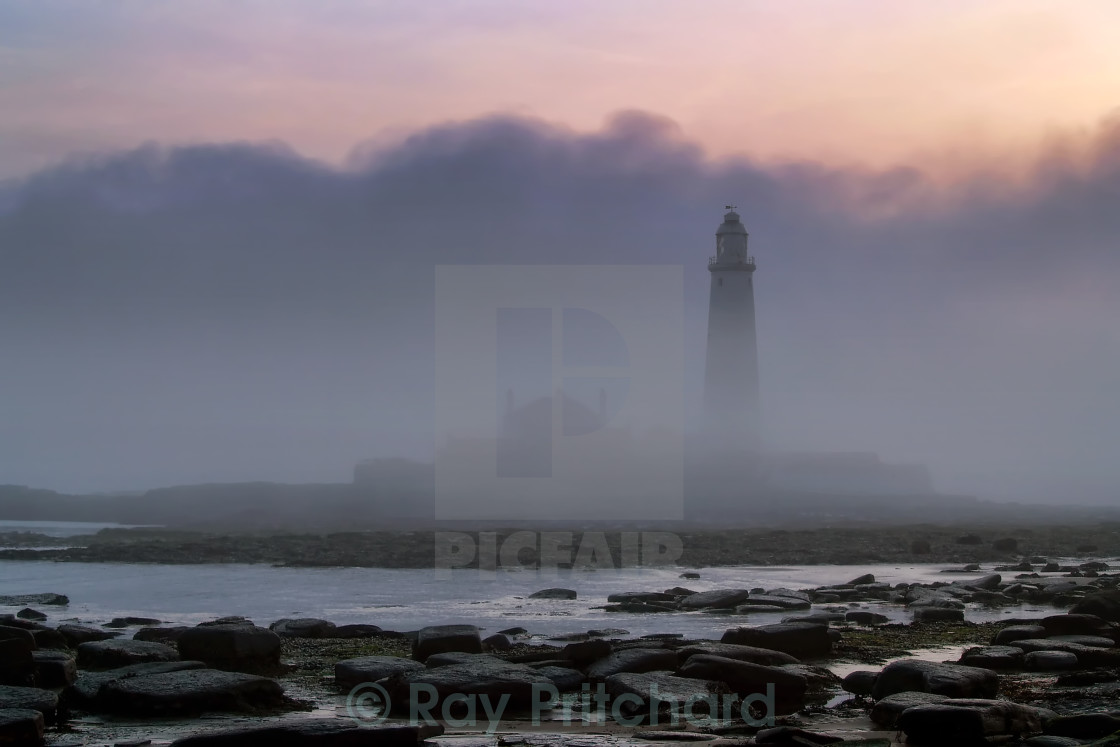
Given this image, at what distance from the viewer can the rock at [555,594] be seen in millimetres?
20781

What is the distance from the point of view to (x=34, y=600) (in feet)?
67.8

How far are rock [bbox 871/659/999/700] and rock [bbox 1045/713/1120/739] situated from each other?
1.31m

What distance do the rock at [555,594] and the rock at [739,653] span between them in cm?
878

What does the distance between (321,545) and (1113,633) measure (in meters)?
24.4

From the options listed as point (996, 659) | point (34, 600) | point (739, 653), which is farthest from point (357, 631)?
point (34, 600)

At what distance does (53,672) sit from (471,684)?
4396mm

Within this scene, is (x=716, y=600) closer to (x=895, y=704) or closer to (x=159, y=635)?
(x=159, y=635)

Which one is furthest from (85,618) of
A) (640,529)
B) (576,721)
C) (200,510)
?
(200,510)

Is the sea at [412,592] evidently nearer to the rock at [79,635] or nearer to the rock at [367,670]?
the rock at [79,635]

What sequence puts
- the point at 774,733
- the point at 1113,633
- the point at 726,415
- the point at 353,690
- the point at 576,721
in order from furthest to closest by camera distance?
the point at 726,415 < the point at 1113,633 < the point at 353,690 < the point at 576,721 < the point at 774,733

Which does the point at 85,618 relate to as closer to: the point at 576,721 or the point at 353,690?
the point at 353,690

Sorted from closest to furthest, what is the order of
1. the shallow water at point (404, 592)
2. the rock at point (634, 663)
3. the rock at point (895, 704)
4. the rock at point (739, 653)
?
the rock at point (895, 704)
the rock at point (634, 663)
the rock at point (739, 653)
the shallow water at point (404, 592)

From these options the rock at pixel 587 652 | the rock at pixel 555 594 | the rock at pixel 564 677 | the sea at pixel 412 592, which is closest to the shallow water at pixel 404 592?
the sea at pixel 412 592

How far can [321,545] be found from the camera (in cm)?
3319
